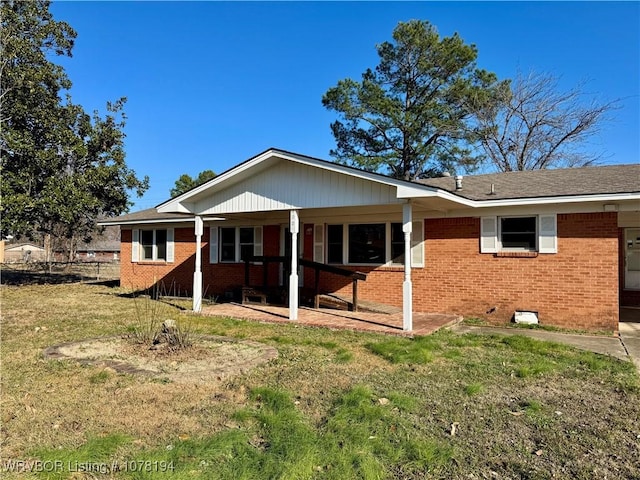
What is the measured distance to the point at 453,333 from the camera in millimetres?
8484

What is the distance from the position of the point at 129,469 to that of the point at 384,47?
27702mm

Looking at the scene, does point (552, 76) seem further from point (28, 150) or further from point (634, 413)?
point (28, 150)

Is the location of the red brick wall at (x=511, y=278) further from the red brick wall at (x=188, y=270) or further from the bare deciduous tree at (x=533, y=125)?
the bare deciduous tree at (x=533, y=125)

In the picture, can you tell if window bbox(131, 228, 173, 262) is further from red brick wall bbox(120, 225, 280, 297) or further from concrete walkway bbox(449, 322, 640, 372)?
concrete walkway bbox(449, 322, 640, 372)

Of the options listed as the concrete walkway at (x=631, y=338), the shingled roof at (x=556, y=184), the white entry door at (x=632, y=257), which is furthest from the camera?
the white entry door at (x=632, y=257)

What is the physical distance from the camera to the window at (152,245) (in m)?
16.3

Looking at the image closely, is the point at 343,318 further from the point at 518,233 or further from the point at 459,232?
the point at 518,233

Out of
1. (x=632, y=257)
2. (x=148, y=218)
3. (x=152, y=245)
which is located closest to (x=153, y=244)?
(x=152, y=245)

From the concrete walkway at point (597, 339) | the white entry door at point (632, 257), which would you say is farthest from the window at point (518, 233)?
the white entry door at point (632, 257)

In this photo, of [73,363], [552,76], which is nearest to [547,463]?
[73,363]

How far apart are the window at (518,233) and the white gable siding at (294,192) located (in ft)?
10.6

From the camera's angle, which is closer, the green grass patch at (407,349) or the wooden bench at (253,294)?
the green grass patch at (407,349)

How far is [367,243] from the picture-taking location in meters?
12.0

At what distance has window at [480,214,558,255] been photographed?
936 centimetres
